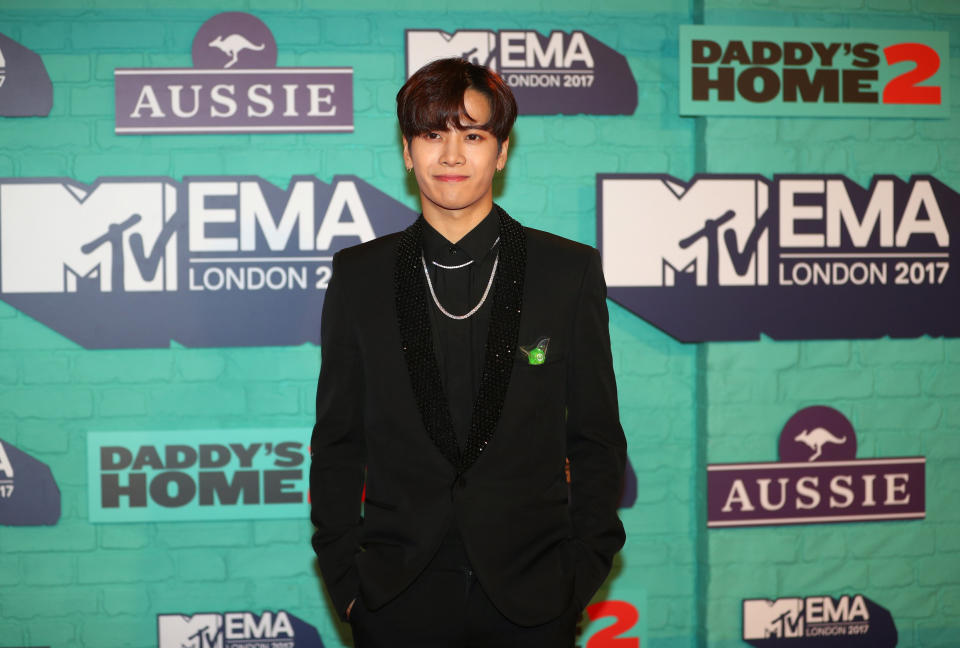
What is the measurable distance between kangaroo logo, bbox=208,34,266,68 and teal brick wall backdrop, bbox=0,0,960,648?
0.32ft

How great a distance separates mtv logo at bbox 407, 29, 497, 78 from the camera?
8.21 feet

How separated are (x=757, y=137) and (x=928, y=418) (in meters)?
1.13

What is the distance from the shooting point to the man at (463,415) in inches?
52.1

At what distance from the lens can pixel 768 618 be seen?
2.61 meters

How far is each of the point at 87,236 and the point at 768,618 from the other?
2546 mm

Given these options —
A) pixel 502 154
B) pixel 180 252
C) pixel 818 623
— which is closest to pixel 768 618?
pixel 818 623

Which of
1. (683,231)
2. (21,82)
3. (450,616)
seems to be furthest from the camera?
(683,231)

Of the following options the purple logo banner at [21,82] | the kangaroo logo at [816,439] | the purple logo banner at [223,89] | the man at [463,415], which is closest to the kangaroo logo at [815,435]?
the kangaroo logo at [816,439]

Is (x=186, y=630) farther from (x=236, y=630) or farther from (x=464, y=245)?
(x=464, y=245)

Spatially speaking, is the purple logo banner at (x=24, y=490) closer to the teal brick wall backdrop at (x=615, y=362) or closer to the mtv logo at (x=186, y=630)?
the teal brick wall backdrop at (x=615, y=362)

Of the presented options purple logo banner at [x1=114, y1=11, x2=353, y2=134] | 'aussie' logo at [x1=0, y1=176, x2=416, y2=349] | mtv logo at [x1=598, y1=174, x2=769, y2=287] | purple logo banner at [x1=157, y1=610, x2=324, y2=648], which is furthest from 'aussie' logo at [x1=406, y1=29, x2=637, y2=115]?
purple logo banner at [x1=157, y1=610, x2=324, y2=648]

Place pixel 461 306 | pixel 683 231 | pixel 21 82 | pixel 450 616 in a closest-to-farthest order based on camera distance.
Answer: pixel 450 616, pixel 461 306, pixel 21 82, pixel 683 231

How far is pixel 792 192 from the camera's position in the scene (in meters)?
2.59

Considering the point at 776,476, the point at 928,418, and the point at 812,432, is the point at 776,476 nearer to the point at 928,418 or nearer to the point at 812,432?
the point at 812,432
